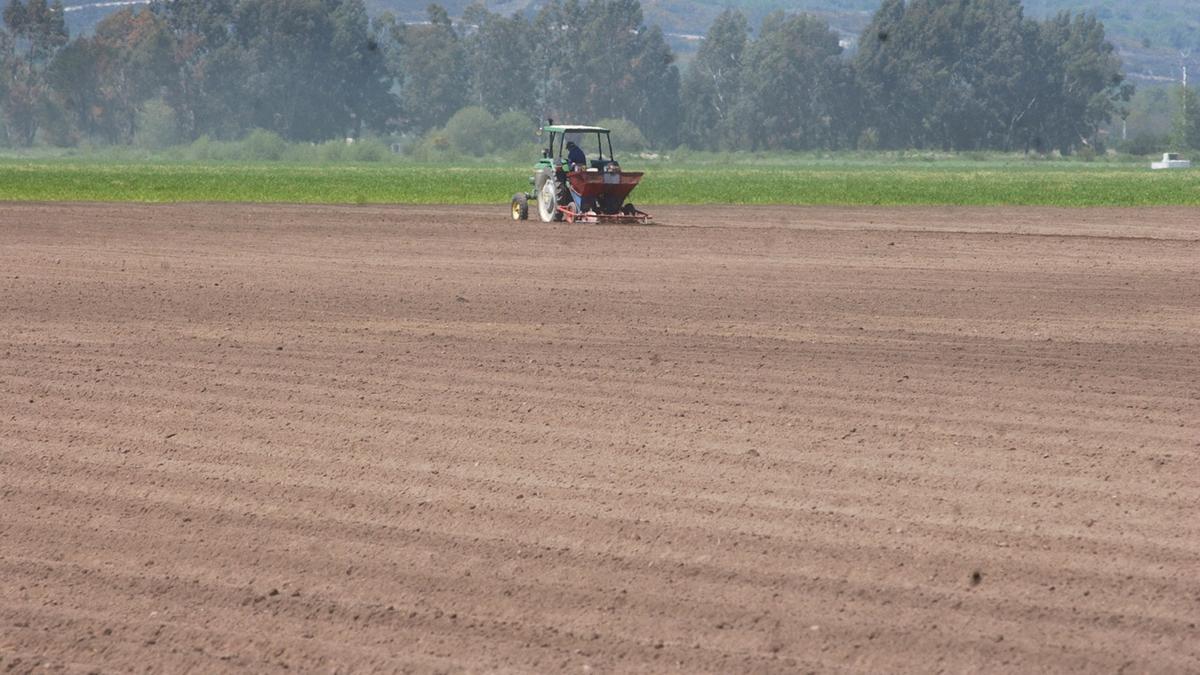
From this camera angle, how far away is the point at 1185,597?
7078 millimetres

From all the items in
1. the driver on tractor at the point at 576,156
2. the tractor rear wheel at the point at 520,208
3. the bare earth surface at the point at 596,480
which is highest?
the driver on tractor at the point at 576,156

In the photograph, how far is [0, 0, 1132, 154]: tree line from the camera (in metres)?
144

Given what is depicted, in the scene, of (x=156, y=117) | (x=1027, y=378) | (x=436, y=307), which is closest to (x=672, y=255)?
(x=436, y=307)

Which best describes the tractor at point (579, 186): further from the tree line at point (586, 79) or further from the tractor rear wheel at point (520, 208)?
the tree line at point (586, 79)

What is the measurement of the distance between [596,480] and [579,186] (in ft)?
73.3

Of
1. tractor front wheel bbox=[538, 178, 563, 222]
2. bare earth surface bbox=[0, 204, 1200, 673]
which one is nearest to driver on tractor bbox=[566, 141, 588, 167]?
tractor front wheel bbox=[538, 178, 563, 222]

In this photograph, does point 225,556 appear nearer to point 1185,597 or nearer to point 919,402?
point 1185,597

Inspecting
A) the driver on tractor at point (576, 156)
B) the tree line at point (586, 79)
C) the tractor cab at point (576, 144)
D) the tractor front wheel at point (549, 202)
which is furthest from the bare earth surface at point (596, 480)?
the tree line at point (586, 79)

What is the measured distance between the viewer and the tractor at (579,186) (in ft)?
102

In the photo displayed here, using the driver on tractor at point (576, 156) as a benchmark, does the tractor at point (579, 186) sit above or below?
below

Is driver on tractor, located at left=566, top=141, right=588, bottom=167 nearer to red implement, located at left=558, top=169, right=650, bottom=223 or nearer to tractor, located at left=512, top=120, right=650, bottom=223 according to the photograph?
tractor, located at left=512, top=120, right=650, bottom=223

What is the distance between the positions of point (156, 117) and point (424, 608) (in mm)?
147489

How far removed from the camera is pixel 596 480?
29.9 ft

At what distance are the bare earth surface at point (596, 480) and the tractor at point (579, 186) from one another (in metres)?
12.0
